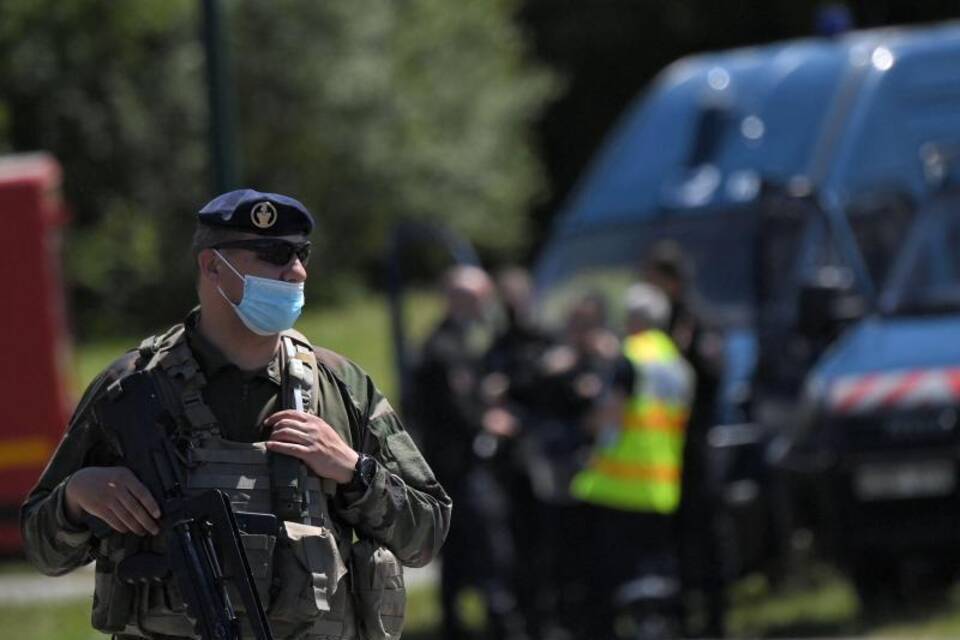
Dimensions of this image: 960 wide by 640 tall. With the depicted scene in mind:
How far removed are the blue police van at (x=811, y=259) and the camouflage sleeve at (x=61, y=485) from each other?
6453 mm

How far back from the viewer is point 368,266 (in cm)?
3225

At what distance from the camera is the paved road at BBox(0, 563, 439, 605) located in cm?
1310

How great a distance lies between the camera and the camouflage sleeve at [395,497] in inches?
172

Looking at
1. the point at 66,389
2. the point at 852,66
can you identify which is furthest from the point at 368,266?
the point at 852,66

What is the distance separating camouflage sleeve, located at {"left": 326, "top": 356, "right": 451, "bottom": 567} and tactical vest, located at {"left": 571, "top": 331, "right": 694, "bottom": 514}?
4.81 meters

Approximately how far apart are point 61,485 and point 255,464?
0.39 m

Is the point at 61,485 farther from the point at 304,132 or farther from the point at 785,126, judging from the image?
the point at 304,132

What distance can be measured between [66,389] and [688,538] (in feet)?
20.0

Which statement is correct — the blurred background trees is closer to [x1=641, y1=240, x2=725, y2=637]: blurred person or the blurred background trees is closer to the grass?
the grass

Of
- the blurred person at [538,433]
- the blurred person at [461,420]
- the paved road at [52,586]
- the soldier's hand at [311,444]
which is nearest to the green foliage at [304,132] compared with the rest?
the paved road at [52,586]

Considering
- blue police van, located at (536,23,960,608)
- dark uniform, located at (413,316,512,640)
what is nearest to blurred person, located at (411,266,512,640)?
dark uniform, located at (413,316,512,640)

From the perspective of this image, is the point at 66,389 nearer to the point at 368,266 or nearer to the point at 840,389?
the point at 840,389

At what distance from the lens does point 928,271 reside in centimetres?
1135

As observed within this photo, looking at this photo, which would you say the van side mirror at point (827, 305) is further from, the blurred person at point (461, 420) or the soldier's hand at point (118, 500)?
the soldier's hand at point (118, 500)
